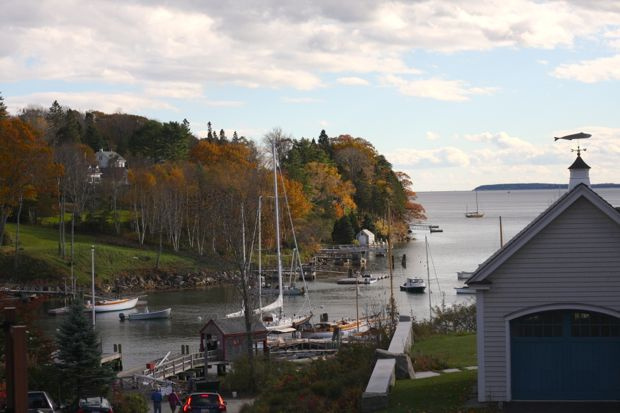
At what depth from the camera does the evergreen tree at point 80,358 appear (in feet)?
119

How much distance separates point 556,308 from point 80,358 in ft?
68.5

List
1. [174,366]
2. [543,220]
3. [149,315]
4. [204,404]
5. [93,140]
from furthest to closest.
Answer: [93,140]
[149,315]
[174,366]
[204,404]
[543,220]

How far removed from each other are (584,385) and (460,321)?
21.6 metres

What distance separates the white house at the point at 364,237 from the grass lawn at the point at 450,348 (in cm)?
10315

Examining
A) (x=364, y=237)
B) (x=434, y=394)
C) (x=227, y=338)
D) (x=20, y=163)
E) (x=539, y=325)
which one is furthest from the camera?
(x=364, y=237)

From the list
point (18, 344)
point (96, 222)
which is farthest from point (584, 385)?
point (96, 222)

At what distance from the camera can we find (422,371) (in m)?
27.7

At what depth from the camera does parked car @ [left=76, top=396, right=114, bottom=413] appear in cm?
3031

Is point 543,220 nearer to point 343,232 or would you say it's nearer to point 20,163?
point 20,163

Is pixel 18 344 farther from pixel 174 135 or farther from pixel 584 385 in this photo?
pixel 174 135

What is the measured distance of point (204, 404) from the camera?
3036cm

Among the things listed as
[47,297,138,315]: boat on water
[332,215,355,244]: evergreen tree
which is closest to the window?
[47,297,138,315]: boat on water

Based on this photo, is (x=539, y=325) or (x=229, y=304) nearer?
(x=539, y=325)

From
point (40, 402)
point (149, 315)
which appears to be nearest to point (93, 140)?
point (149, 315)
